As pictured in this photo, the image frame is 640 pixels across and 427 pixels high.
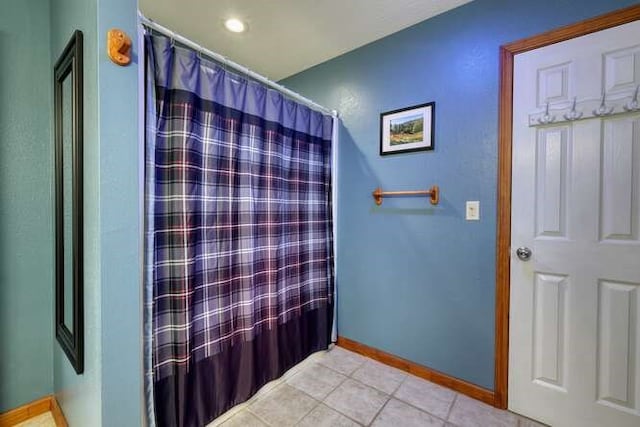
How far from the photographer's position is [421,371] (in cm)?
175

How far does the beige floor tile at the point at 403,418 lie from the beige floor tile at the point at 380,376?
136mm

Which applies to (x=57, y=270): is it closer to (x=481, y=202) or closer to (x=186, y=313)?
(x=186, y=313)

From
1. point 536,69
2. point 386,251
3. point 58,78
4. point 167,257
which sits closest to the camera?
point 167,257

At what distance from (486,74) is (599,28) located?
18.2 inches

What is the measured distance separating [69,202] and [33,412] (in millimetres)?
1210

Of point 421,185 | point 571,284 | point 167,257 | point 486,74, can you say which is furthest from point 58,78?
point 571,284

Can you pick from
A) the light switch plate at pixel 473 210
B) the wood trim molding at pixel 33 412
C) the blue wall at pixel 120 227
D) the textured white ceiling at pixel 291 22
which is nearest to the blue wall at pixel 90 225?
the blue wall at pixel 120 227

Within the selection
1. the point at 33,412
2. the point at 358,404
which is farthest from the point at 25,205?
the point at 358,404

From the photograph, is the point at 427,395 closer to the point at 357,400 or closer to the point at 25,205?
the point at 357,400

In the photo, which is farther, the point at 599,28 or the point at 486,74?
the point at 486,74

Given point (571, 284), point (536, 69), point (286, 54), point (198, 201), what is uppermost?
point (286, 54)

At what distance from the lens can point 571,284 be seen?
1325mm

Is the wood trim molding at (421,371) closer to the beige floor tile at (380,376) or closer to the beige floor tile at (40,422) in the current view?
the beige floor tile at (380,376)

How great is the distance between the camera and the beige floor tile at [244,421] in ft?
4.42
